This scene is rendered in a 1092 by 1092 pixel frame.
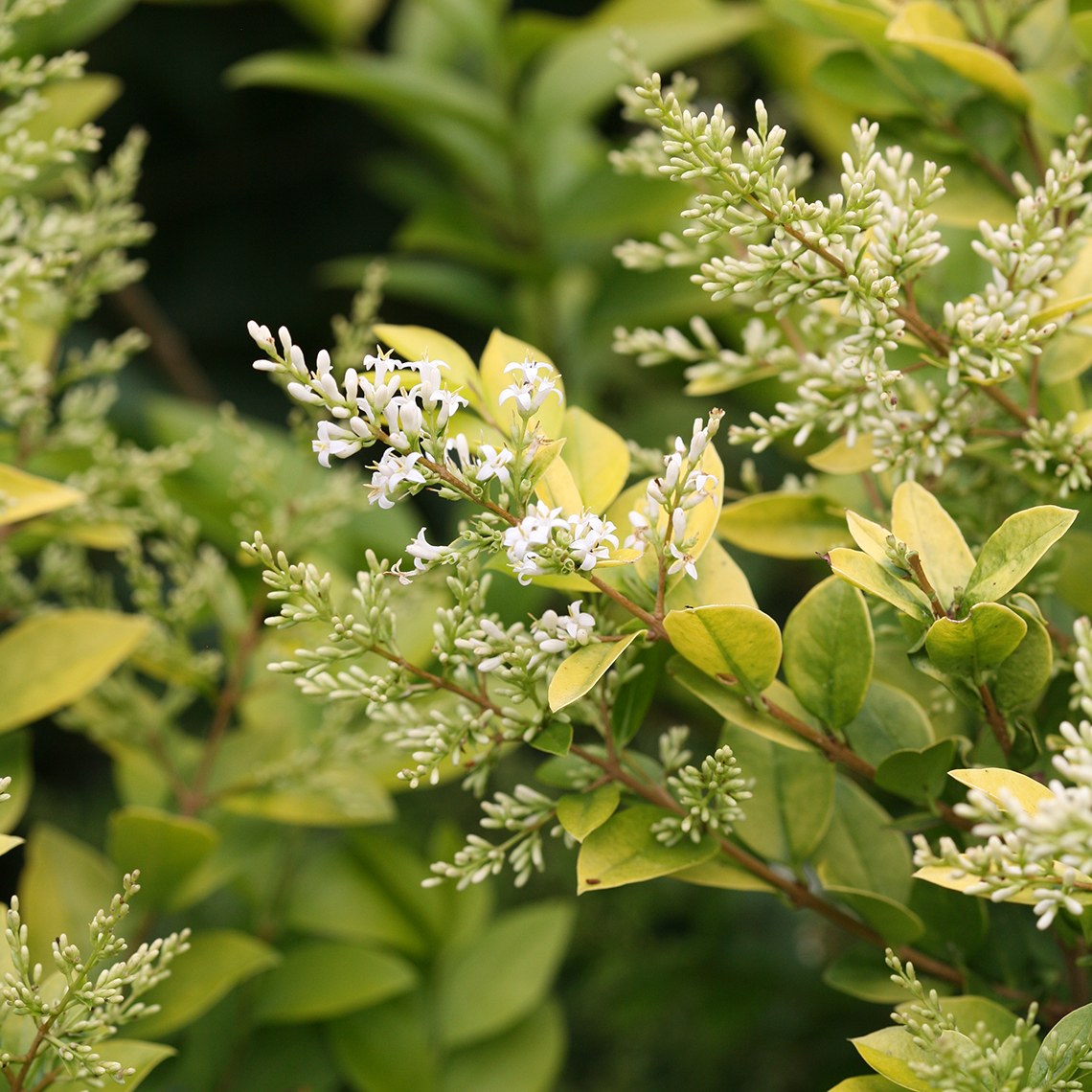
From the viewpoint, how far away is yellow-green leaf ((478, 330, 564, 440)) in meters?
0.59

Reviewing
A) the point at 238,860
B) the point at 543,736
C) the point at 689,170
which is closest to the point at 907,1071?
the point at 543,736

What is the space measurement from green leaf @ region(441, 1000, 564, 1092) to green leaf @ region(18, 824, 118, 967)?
0.35m

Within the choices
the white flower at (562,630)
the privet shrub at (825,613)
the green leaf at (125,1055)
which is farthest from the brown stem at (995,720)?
the green leaf at (125,1055)

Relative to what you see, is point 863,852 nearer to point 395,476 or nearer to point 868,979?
point 868,979

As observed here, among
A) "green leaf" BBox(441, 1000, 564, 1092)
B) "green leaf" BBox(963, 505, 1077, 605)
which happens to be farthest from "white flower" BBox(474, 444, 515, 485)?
"green leaf" BBox(441, 1000, 564, 1092)

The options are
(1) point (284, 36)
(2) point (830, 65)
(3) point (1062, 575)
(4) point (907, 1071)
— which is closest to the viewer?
(4) point (907, 1071)

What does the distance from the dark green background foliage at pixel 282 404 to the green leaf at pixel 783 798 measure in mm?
474

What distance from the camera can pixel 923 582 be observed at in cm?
52

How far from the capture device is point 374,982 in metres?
0.86

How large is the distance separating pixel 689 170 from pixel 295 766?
20.8 inches

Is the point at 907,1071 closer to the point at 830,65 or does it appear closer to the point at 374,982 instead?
the point at 374,982

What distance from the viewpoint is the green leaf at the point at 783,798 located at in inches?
24.1

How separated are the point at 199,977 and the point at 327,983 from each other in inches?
5.5

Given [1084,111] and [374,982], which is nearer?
[1084,111]
